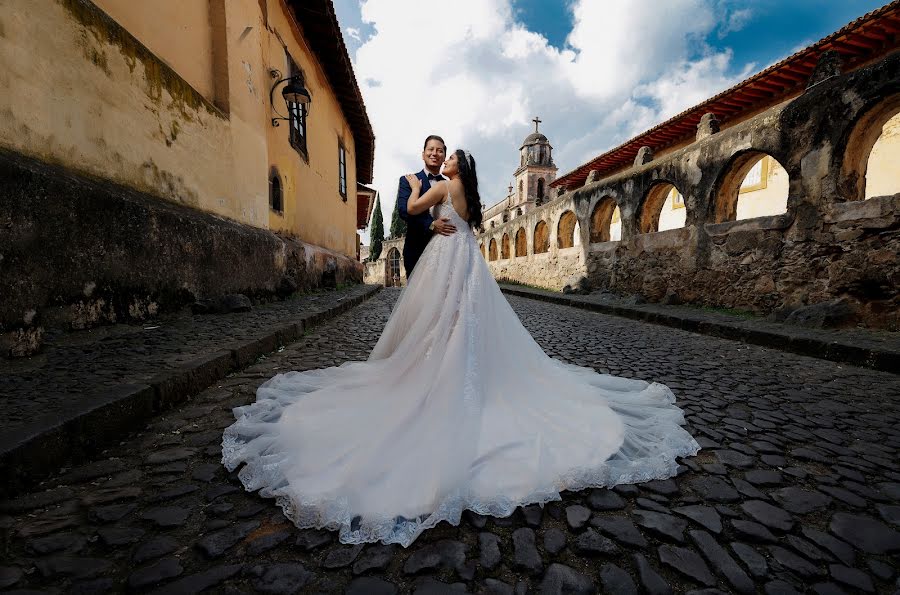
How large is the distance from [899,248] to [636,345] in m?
3.11

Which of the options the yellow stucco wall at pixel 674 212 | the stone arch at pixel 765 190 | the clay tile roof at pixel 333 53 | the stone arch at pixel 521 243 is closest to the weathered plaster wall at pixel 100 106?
the clay tile roof at pixel 333 53

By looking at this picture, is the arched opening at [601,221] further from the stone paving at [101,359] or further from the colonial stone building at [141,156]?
the stone paving at [101,359]

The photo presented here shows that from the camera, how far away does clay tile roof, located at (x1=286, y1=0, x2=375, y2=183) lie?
8.13m

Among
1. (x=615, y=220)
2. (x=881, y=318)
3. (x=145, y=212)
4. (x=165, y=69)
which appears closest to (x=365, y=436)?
(x=145, y=212)

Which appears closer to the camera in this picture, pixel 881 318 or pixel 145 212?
pixel 145 212

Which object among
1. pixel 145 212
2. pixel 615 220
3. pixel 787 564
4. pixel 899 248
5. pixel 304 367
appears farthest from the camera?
pixel 615 220

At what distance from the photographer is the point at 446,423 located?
5.71ft

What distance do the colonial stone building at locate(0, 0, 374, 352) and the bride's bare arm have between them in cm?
261

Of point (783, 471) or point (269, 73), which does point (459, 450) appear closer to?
point (783, 471)

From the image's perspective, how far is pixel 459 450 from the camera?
1.59m

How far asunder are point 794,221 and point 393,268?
102 feet

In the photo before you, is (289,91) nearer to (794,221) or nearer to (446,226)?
(446,226)

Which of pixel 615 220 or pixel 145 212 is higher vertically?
pixel 615 220

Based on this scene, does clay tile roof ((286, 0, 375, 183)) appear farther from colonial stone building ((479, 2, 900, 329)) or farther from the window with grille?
colonial stone building ((479, 2, 900, 329))
